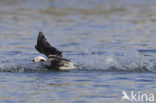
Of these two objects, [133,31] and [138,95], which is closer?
[138,95]

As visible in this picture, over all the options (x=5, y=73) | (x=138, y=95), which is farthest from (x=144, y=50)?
(x=138, y=95)

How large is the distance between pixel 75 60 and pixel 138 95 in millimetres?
4601

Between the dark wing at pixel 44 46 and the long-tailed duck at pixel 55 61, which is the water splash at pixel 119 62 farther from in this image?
the dark wing at pixel 44 46

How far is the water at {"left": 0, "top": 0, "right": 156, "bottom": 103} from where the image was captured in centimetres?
1017

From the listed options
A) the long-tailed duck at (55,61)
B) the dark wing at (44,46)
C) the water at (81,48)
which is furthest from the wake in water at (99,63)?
the dark wing at (44,46)

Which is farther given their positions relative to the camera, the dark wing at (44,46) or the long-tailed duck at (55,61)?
the long-tailed duck at (55,61)

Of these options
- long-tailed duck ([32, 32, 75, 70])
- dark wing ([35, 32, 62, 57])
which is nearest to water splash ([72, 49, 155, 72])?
long-tailed duck ([32, 32, 75, 70])

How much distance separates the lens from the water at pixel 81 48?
10.2 meters

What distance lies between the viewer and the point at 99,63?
42.5ft

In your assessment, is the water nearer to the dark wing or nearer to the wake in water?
the wake in water

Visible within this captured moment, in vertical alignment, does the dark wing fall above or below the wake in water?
above

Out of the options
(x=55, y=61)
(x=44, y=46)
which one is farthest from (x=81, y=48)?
(x=44, y=46)

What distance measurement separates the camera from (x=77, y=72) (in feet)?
40.2

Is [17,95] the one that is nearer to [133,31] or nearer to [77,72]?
[77,72]
